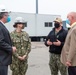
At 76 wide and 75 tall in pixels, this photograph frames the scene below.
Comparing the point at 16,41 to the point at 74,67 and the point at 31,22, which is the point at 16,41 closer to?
the point at 74,67

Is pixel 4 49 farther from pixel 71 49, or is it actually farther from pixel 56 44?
pixel 56 44

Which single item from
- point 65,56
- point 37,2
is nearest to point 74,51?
point 65,56

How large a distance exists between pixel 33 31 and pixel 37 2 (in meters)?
9.10

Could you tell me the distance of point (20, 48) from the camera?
6168mm

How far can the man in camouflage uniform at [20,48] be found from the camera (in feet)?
20.1

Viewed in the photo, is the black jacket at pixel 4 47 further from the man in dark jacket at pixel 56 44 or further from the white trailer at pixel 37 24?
the white trailer at pixel 37 24

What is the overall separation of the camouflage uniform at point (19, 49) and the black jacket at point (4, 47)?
1.28m

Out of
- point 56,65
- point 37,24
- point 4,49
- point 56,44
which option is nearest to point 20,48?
point 56,44

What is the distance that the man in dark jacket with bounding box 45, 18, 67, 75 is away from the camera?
20.4 feet

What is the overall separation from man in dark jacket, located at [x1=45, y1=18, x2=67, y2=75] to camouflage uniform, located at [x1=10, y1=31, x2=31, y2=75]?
0.51 m

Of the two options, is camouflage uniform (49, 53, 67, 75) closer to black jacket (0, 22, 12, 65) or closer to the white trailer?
black jacket (0, 22, 12, 65)

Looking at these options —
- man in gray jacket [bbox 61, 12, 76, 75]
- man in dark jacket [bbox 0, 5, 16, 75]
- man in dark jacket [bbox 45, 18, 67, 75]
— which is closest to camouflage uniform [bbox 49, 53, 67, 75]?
man in dark jacket [bbox 45, 18, 67, 75]

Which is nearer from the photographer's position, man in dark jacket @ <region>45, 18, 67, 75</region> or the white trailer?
man in dark jacket @ <region>45, 18, 67, 75</region>

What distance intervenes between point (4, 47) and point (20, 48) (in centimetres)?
144
